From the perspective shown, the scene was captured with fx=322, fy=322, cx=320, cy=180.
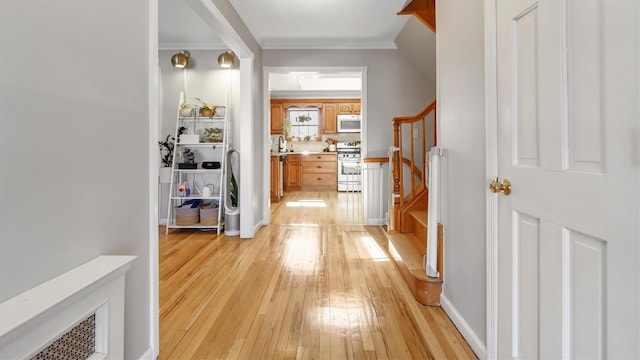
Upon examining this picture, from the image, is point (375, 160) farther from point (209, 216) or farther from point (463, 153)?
point (463, 153)

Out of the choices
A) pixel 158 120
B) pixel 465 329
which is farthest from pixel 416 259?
pixel 158 120

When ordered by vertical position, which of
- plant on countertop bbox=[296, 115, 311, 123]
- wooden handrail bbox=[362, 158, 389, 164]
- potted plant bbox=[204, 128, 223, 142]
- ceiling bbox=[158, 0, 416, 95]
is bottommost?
wooden handrail bbox=[362, 158, 389, 164]

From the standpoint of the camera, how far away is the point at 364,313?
1.94 meters

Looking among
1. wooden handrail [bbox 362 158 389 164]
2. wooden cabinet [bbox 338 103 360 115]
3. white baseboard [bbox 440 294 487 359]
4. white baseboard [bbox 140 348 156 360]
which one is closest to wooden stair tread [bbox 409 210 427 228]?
white baseboard [bbox 440 294 487 359]

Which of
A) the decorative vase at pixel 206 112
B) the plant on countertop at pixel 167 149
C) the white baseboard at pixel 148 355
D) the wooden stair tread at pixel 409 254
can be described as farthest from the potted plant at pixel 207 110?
the white baseboard at pixel 148 355

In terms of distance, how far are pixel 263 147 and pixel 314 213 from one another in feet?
4.75

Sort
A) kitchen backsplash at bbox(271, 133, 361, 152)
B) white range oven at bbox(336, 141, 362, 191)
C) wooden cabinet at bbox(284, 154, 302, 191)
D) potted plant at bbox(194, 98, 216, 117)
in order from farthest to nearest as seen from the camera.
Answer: kitchen backsplash at bbox(271, 133, 361, 152)
wooden cabinet at bbox(284, 154, 302, 191)
white range oven at bbox(336, 141, 362, 191)
potted plant at bbox(194, 98, 216, 117)

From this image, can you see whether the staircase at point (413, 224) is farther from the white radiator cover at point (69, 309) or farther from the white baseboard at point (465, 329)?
the white radiator cover at point (69, 309)

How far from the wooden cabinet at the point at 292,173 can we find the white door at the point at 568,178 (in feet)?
21.4

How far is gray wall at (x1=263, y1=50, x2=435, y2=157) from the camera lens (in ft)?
14.1

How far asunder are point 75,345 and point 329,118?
7559 millimetres

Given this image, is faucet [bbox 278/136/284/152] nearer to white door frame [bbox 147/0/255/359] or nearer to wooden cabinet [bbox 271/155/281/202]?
wooden cabinet [bbox 271/155/281/202]

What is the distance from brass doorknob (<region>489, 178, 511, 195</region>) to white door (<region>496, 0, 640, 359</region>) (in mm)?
18

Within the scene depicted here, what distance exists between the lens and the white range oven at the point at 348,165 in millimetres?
7547
